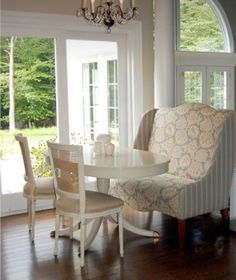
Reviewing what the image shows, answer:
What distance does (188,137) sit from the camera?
421 cm

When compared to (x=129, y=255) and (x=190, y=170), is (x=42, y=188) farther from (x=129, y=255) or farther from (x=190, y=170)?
(x=190, y=170)

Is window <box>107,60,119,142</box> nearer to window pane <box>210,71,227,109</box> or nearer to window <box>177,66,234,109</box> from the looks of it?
window <box>177,66,234,109</box>

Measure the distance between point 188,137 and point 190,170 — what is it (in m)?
0.33

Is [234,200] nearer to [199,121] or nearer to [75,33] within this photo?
[199,121]

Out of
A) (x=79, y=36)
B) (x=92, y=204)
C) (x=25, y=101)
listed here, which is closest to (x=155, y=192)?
(x=92, y=204)

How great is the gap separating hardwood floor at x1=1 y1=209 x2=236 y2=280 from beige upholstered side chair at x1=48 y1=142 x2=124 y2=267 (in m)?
0.14

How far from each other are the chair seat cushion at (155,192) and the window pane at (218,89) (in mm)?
2583

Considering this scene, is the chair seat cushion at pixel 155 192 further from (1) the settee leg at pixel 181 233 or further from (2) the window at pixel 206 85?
(2) the window at pixel 206 85

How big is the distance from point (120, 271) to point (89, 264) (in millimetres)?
262

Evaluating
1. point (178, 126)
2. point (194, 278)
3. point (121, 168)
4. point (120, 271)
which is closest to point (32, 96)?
point (178, 126)

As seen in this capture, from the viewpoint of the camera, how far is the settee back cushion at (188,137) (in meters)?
3.96

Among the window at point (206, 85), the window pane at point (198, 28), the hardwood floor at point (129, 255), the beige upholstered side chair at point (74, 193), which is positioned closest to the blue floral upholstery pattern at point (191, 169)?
the hardwood floor at point (129, 255)

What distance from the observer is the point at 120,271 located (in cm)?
312

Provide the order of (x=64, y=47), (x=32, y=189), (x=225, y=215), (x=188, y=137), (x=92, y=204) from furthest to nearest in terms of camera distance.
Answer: (x=64, y=47), (x=188, y=137), (x=225, y=215), (x=32, y=189), (x=92, y=204)
